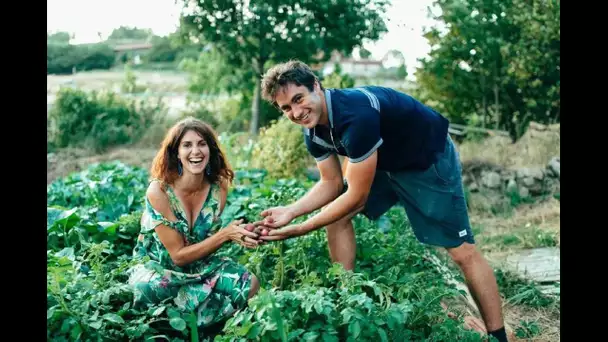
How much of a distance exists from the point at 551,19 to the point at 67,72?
30.6ft

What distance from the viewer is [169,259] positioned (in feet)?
11.5

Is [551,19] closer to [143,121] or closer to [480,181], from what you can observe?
[480,181]

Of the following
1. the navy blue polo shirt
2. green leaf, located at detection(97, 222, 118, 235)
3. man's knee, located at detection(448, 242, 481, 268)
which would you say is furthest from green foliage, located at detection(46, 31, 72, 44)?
man's knee, located at detection(448, 242, 481, 268)

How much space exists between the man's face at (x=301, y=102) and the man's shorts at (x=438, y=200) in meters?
0.65

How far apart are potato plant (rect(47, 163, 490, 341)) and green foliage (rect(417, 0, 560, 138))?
6269 millimetres

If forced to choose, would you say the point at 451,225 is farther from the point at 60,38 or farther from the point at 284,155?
the point at 60,38

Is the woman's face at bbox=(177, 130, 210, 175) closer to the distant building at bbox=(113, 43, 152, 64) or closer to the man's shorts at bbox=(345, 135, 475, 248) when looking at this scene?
the man's shorts at bbox=(345, 135, 475, 248)

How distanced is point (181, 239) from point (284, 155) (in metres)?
4.32

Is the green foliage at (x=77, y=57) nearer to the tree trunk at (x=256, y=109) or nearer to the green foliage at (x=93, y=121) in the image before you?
the green foliage at (x=93, y=121)

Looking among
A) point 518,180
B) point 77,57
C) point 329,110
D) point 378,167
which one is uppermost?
point 77,57

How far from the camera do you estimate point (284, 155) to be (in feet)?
25.2

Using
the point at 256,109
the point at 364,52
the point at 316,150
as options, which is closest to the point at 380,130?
the point at 316,150

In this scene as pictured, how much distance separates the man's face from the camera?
3.17 metres
